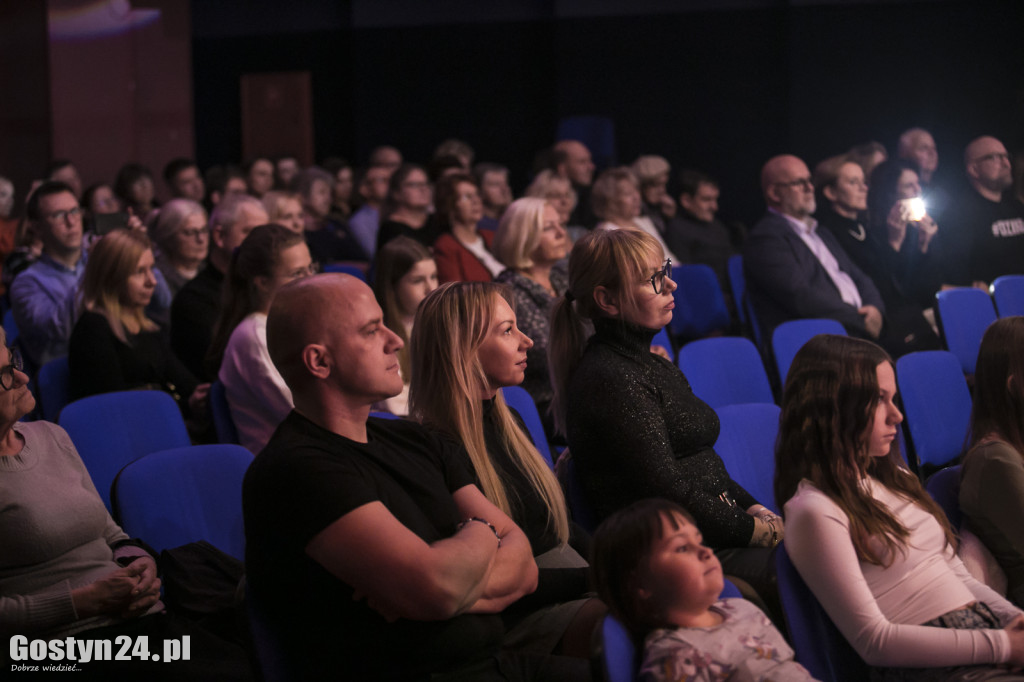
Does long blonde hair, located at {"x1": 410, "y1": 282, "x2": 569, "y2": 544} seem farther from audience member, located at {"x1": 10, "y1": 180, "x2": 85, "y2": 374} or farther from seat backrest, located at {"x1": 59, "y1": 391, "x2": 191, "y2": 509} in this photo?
audience member, located at {"x1": 10, "y1": 180, "x2": 85, "y2": 374}

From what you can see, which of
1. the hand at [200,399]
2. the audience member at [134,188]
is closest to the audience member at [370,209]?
the audience member at [134,188]

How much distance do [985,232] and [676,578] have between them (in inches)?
179

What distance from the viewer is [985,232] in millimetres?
5527

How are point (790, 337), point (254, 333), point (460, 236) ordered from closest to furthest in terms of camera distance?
point (254, 333) → point (790, 337) → point (460, 236)

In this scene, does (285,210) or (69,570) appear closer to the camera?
(69,570)

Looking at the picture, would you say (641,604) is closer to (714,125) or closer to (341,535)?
(341,535)

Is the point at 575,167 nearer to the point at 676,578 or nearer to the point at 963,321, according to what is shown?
the point at 963,321

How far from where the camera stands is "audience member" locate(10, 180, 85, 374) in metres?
4.08

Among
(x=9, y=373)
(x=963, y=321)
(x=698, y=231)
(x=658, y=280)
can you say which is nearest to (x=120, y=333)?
(x=9, y=373)

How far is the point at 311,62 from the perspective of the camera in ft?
33.2

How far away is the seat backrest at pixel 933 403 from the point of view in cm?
334

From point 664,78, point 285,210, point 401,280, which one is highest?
point 664,78

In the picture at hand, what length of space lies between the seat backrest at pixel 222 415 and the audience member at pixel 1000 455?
2013 millimetres

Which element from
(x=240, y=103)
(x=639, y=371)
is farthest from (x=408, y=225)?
(x=240, y=103)
